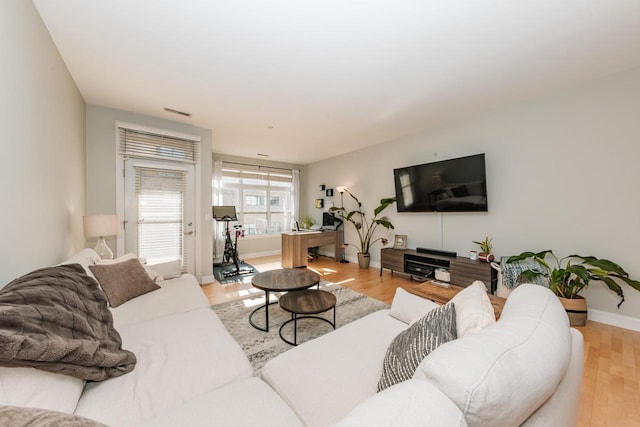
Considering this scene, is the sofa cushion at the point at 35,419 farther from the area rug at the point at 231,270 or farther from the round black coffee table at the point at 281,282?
the area rug at the point at 231,270

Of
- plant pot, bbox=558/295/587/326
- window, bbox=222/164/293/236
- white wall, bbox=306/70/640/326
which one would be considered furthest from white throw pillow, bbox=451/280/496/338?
window, bbox=222/164/293/236

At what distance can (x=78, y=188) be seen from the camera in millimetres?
2730

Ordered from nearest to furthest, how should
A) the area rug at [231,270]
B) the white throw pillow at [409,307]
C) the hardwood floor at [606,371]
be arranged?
the hardwood floor at [606,371] → the white throw pillow at [409,307] → the area rug at [231,270]

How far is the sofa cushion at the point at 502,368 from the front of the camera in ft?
1.72

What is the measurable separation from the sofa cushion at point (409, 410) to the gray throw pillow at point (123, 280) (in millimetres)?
2309

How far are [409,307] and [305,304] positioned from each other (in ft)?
3.05

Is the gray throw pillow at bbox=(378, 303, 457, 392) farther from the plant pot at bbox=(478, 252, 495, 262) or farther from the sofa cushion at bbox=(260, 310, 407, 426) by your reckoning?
the plant pot at bbox=(478, 252, 495, 262)

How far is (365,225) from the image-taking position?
525 centimetres

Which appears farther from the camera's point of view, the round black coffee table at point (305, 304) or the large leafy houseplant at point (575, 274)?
the large leafy houseplant at point (575, 274)

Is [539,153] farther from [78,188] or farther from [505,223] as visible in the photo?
[78,188]

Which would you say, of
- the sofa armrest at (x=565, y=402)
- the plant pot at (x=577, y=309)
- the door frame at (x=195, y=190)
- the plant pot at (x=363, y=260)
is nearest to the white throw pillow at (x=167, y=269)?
the door frame at (x=195, y=190)

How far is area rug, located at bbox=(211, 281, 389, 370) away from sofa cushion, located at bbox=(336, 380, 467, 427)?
165 centimetres

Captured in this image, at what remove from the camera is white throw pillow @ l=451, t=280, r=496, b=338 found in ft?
2.97

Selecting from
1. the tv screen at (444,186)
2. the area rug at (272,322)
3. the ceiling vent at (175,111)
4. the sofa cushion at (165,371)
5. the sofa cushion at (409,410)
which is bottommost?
the area rug at (272,322)
